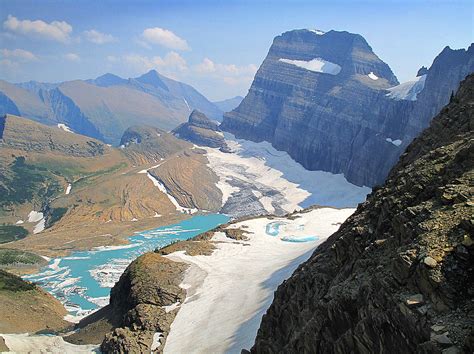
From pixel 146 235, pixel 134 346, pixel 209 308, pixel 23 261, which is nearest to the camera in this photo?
pixel 134 346

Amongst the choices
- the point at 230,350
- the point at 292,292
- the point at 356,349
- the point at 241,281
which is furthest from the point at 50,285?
the point at 356,349

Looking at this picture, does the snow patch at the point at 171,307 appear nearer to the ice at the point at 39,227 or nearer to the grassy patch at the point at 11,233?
the grassy patch at the point at 11,233

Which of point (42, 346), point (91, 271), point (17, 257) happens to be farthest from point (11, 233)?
point (42, 346)

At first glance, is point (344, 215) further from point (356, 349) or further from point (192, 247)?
point (356, 349)

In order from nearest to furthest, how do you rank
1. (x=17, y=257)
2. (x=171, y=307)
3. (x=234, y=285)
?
(x=171, y=307), (x=234, y=285), (x=17, y=257)

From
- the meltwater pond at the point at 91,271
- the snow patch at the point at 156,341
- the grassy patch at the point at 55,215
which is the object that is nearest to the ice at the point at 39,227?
the grassy patch at the point at 55,215

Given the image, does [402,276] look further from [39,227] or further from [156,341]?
[39,227]
